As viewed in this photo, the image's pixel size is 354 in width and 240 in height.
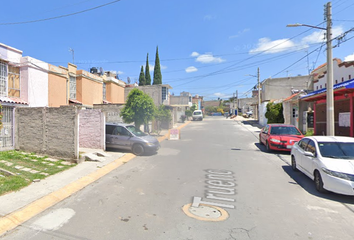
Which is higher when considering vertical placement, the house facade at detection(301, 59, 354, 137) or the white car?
the house facade at detection(301, 59, 354, 137)

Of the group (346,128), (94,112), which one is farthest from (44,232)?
(346,128)

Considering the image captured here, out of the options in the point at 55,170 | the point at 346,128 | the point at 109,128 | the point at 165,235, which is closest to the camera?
the point at 165,235

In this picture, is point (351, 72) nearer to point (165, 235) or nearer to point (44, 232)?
point (165, 235)

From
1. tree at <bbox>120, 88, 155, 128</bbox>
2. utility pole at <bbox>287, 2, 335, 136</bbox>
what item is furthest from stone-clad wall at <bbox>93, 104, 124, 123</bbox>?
utility pole at <bbox>287, 2, 335, 136</bbox>

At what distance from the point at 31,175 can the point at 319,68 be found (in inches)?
1108

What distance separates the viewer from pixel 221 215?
420cm

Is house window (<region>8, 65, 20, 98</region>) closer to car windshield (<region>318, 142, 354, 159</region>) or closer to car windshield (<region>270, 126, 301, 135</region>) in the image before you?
car windshield (<region>270, 126, 301, 135</region>)

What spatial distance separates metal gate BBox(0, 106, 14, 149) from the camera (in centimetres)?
1023

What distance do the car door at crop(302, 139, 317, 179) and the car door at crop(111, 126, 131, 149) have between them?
7791 mm

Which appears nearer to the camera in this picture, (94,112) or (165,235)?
(165,235)

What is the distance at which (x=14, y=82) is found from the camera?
12141mm

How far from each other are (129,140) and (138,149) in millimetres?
678

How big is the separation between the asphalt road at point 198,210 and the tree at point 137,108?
7397mm

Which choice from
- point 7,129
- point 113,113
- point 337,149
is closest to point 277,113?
point 113,113
